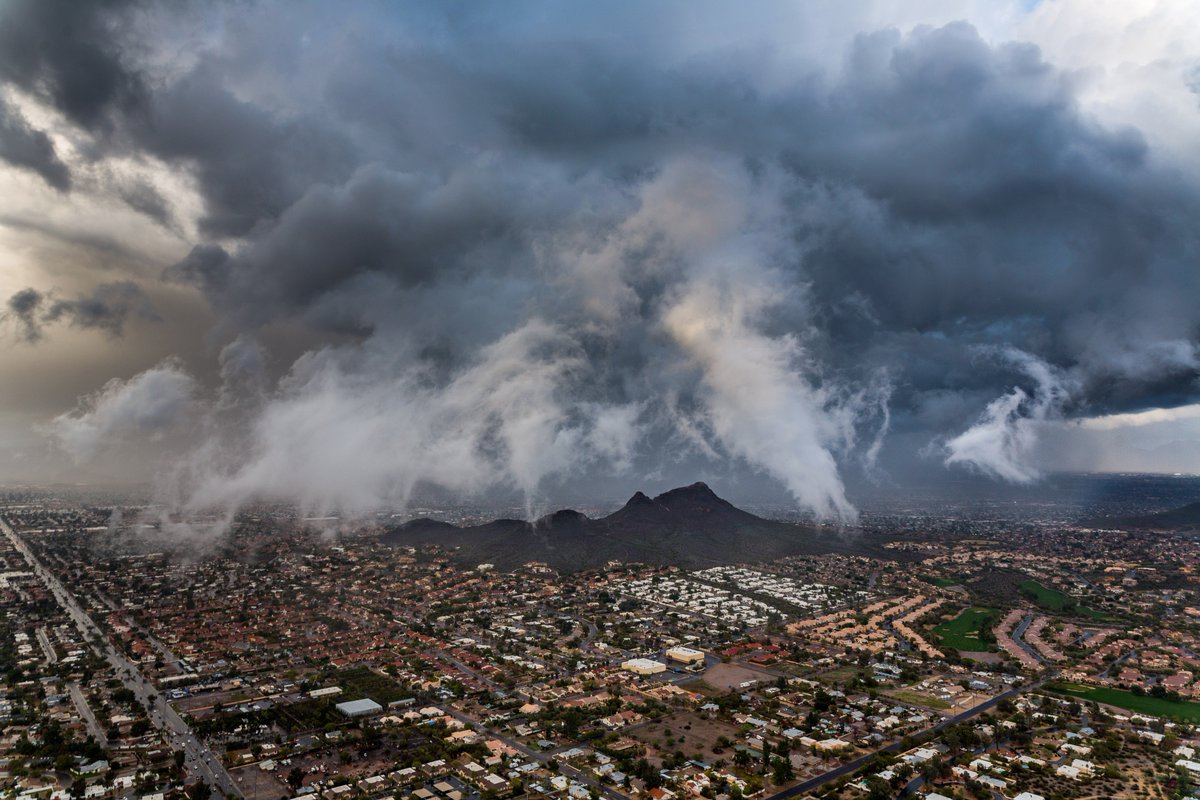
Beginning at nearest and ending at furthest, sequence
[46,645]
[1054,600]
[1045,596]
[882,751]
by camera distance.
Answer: [882,751], [46,645], [1054,600], [1045,596]

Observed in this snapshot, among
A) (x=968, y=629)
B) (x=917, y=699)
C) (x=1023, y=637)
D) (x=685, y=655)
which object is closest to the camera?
(x=917, y=699)

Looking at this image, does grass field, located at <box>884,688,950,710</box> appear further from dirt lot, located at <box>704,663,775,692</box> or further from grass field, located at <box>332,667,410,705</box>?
grass field, located at <box>332,667,410,705</box>

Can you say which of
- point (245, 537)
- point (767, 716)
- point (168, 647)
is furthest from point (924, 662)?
point (245, 537)

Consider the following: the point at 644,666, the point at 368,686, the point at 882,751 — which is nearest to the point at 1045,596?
the point at 644,666

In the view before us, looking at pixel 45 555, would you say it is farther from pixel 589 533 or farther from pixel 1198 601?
pixel 1198 601

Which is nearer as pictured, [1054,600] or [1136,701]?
[1136,701]

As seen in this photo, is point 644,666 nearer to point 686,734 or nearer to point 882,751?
point 686,734

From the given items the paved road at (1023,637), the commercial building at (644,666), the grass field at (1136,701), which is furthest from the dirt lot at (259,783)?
the paved road at (1023,637)
